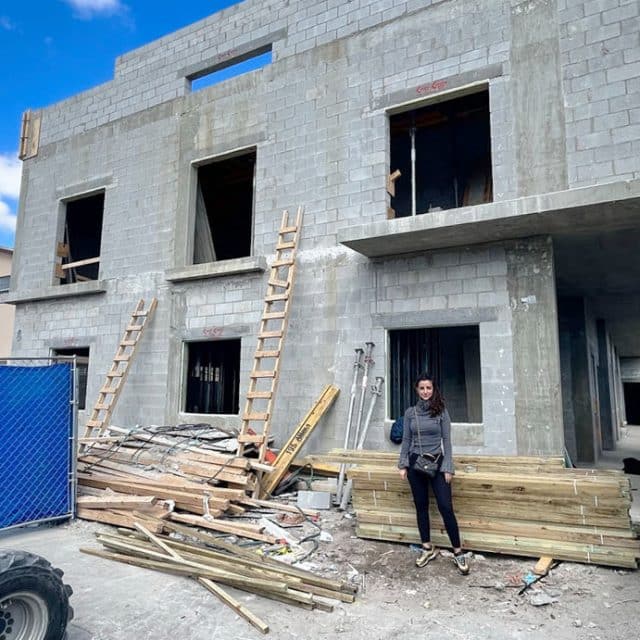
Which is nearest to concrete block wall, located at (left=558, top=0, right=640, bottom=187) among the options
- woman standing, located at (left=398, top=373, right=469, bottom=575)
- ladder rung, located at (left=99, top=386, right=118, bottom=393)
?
woman standing, located at (left=398, top=373, right=469, bottom=575)

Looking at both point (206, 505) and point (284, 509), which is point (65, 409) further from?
point (284, 509)

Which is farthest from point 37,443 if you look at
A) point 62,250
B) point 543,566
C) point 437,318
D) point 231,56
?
point 231,56

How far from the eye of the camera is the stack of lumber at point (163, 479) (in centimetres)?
590

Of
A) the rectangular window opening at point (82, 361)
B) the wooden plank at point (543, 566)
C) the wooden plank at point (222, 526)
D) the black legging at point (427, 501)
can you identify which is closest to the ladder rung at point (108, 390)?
the rectangular window opening at point (82, 361)

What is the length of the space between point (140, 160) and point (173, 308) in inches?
140

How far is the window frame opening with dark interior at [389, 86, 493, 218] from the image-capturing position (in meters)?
9.62

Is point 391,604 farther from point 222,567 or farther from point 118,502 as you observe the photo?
point 118,502

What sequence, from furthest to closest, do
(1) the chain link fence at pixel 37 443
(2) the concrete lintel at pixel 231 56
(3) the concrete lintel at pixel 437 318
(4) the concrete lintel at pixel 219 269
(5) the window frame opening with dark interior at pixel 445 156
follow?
(2) the concrete lintel at pixel 231 56, (5) the window frame opening with dark interior at pixel 445 156, (4) the concrete lintel at pixel 219 269, (3) the concrete lintel at pixel 437 318, (1) the chain link fence at pixel 37 443

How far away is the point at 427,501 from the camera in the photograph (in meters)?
4.89

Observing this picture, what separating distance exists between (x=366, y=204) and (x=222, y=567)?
226 inches

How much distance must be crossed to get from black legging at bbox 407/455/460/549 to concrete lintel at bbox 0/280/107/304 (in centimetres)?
846

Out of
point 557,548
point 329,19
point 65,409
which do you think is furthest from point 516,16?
point 65,409

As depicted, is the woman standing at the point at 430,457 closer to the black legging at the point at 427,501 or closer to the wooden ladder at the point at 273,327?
the black legging at the point at 427,501

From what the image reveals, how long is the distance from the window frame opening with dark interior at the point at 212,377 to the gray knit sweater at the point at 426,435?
5517 millimetres
